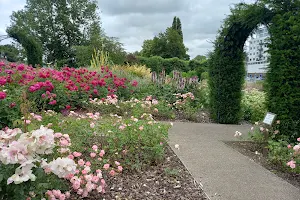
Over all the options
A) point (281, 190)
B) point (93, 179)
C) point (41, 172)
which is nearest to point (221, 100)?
point (281, 190)

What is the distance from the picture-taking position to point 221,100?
20.4 ft

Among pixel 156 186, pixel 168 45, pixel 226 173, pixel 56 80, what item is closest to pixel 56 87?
pixel 56 80

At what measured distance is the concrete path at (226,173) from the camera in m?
2.50

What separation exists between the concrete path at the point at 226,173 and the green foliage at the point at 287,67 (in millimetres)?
990

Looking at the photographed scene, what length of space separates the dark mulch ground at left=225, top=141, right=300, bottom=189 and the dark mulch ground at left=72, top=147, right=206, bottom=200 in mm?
1100

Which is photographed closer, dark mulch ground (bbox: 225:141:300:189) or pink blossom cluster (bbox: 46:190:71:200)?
pink blossom cluster (bbox: 46:190:71:200)

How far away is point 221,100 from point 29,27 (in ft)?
85.1

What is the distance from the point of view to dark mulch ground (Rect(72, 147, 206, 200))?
2.41 m

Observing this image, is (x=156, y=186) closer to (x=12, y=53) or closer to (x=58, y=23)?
(x=58, y=23)

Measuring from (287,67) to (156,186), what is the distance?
2760 millimetres

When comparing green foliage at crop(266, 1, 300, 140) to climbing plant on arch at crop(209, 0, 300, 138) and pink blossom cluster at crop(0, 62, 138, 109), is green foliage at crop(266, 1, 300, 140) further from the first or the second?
pink blossom cluster at crop(0, 62, 138, 109)

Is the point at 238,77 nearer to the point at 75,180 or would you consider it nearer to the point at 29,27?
the point at 75,180

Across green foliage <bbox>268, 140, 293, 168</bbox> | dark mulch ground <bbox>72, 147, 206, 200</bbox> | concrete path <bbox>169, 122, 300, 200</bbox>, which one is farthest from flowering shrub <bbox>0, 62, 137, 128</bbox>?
green foliage <bbox>268, 140, 293, 168</bbox>

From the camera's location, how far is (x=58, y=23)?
29.1 meters
